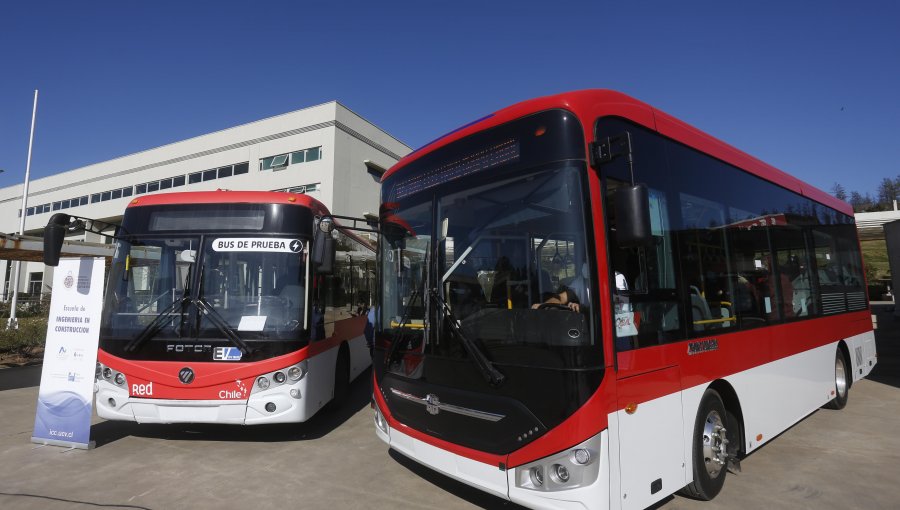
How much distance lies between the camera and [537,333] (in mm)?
3107

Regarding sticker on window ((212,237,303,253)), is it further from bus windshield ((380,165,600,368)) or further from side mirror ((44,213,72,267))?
bus windshield ((380,165,600,368))

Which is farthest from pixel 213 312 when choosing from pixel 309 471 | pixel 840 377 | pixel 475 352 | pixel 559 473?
pixel 840 377

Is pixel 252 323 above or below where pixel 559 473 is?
above

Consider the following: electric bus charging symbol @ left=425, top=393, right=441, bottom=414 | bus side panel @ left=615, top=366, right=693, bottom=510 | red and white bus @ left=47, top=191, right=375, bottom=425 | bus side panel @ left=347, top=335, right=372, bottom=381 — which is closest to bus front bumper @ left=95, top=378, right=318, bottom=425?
red and white bus @ left=47, top=191, right=375, bottom=425

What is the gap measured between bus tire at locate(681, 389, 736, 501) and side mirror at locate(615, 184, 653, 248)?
1815mm

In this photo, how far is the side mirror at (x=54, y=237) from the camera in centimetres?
540

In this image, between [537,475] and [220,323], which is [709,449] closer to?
[537,475]

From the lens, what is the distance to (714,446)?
13.0ft

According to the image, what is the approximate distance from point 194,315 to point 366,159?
95.3 feet

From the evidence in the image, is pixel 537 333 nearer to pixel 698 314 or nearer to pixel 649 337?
pixel 649 337

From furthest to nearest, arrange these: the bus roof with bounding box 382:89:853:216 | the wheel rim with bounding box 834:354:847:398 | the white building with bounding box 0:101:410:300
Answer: the white building with bounding box 0:101:410:300 < the wheel rim with bounding box 834:354:847:398 < the bus roof with bounding box 382:89:853:216

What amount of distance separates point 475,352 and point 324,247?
8.46 feet

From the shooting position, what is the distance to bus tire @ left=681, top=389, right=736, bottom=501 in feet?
12.4

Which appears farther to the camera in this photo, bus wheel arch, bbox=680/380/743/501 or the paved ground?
the paved ground
